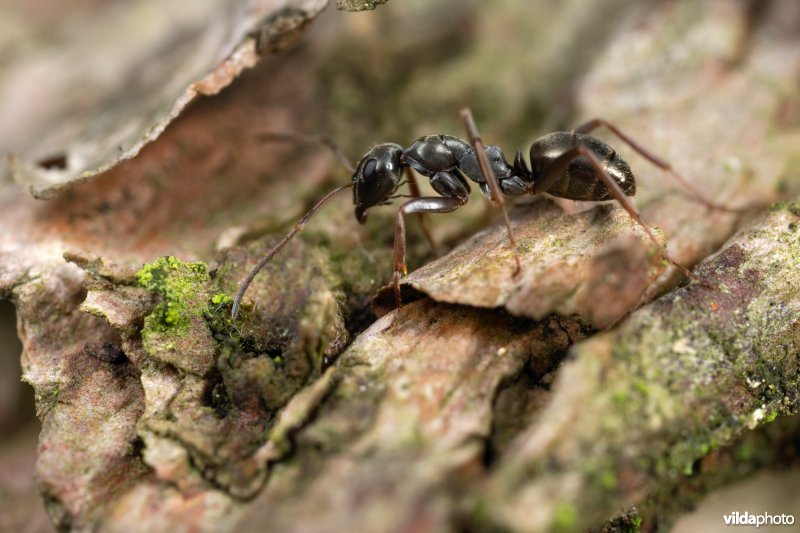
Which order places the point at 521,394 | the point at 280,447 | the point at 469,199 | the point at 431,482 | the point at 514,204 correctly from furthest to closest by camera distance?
the point at 469,199, the point at 514,204, the point at 521,394, the point at 280,447, the point at 431,482

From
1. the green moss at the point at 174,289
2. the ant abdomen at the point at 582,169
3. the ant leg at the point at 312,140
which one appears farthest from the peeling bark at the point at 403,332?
the ant abdomen at the point at 582,169

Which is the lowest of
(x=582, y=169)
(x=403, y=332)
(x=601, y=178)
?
(x=403, y=332)

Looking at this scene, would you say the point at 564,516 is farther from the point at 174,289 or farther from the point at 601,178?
the point at 174,289

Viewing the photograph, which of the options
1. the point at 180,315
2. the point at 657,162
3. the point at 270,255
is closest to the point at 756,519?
the point at 657,162

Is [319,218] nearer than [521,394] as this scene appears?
No

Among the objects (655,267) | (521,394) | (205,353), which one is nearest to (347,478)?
(521,394)

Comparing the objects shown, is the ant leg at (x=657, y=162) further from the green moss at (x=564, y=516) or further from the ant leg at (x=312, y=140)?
the green moss at (x=564, y=516)

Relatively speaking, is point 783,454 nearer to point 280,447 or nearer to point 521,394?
point 521,394
